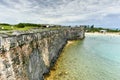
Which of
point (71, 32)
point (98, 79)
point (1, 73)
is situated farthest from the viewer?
point (71, 32)

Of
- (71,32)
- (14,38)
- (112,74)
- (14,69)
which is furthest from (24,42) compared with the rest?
(71,32)

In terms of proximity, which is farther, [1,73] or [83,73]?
[83,73]

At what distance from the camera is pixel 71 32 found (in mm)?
91938

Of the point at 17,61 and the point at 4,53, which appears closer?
the point at 4,53

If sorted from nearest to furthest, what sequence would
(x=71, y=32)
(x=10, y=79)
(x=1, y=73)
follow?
(x=1, y=73)
(x=10, y=79)
(x=71, y=32)

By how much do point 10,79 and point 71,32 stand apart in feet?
269

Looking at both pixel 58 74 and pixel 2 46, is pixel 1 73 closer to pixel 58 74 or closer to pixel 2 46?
pixel 2 46

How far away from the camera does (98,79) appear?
2391cm

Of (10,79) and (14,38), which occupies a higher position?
(14,38)

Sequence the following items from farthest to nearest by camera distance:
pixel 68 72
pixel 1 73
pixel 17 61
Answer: pixel 68 72 < pixel 17 61 < pixel 1 73

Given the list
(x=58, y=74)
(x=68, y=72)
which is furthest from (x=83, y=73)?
(x=58, y=74)

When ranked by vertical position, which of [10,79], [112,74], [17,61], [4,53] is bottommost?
[112,74]

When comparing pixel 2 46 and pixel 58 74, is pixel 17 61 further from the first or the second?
pixel 58 74

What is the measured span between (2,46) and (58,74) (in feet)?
50.4
